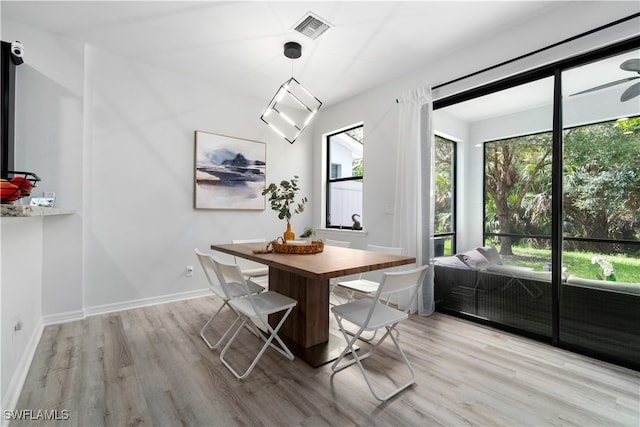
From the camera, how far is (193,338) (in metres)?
2.59

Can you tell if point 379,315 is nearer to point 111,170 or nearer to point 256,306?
point 256,306

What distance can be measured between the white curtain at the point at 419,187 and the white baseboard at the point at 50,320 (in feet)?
8.94

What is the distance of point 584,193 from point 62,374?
412 centimetres

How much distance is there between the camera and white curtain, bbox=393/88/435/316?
325 cm

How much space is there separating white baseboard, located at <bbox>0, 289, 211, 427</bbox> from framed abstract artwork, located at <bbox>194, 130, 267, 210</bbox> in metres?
1.17

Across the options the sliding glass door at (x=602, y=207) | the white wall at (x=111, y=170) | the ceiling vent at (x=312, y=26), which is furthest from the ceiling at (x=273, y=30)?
the sliding glass door at (x=602, y=207)

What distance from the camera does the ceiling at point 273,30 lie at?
97.0 inches

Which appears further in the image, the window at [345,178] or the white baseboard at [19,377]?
the window at [345,178]

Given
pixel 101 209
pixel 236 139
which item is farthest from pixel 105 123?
pixel 236 139

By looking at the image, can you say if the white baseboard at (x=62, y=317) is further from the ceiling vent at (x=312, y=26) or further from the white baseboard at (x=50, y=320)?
the ceiling vent at (x=312, y=26)

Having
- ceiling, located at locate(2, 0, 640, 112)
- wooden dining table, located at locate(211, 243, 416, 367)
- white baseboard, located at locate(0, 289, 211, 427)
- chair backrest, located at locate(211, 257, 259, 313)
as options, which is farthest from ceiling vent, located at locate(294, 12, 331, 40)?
white baseboard, located at locate(0, 289, 211, 427)

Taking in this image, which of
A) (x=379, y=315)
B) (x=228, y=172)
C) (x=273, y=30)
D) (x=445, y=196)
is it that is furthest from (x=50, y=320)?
(x=445, y=196)

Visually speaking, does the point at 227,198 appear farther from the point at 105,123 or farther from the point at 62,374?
the point at 62,374

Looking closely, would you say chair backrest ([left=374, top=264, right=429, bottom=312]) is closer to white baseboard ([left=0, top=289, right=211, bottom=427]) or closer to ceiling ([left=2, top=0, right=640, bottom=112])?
white baseboard ([left=0, top=289, right=211, bottom=427])
